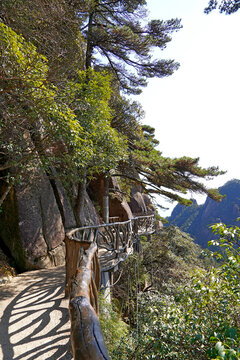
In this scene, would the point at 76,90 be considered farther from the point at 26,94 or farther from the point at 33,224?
the point at 33,224

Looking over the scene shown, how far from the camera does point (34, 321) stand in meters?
3.24

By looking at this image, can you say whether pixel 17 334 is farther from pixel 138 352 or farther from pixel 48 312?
pixel 138 352

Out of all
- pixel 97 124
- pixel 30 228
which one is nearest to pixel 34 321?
pixel 30 228

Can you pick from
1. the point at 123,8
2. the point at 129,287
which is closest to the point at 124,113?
the point at 123,8

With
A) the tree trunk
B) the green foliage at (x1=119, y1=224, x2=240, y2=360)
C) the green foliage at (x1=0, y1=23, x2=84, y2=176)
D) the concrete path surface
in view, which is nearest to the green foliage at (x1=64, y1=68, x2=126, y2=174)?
the green foliage at (x1=0, y1=23, x2=84, y2=176)

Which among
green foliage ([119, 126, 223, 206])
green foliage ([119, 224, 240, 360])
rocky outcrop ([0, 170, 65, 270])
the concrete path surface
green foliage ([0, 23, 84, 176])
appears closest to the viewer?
green foliage ([119, 224, 240, 360])

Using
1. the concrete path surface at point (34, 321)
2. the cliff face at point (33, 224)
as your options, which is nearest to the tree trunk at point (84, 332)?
the concrete path surface at point (34, 321)

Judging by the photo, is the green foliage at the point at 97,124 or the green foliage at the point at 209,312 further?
the green foliage at the point at 97,124

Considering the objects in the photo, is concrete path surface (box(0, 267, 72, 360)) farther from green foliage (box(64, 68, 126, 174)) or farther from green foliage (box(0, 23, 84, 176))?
green foliage (box(64, 68, 126, 174))

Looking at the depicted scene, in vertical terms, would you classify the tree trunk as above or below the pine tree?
below

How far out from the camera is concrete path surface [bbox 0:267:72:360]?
2541mm

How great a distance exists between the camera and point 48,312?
138 inches

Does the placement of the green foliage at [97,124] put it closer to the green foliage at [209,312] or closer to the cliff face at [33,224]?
the cliff face at [33,224]

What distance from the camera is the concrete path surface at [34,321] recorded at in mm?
2541
